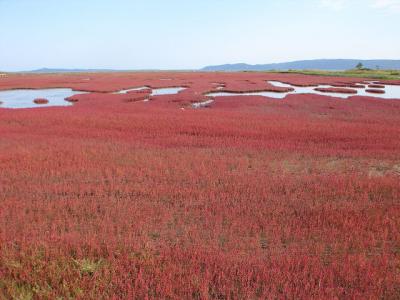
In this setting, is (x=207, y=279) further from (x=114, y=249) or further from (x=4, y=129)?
(x=4, y=129)

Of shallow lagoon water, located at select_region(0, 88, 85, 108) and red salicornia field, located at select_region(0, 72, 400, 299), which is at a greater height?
shallow lagoon water, located at select_region(0, 88, 85, 108)

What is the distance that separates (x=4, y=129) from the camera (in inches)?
707

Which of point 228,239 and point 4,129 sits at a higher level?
point 4,129

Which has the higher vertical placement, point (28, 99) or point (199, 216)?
point (28, 99)

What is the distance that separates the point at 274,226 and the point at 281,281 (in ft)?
7.01

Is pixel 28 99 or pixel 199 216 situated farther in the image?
pixel 28 99

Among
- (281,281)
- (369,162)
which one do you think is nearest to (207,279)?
(281,281)

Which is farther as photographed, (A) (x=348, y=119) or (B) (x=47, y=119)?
(A) (x=348, y=119)

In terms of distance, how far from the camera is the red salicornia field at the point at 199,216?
4996 millimetres

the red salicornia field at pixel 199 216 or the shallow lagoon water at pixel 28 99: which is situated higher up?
the shallow lagoon water at pixel 28 99

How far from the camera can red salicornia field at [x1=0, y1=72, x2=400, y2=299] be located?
Result: 4996 mm

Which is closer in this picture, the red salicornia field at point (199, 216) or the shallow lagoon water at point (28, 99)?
the red salicornia field at point (199, 216)

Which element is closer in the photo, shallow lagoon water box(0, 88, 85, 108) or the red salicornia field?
the red salicornia field

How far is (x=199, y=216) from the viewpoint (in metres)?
7.54
